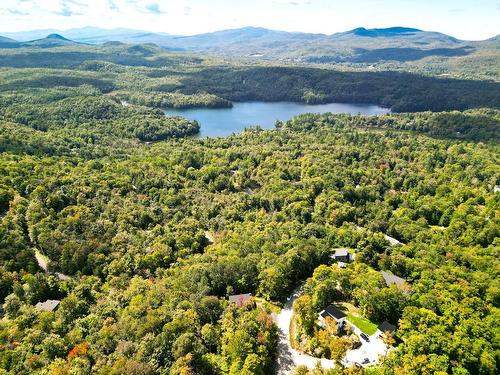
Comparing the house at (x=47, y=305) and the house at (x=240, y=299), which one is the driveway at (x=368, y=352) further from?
the house at (x=47, y=305)

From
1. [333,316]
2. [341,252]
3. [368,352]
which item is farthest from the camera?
[341,252]

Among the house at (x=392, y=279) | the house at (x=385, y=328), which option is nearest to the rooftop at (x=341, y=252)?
the house at (x=392, y=279)

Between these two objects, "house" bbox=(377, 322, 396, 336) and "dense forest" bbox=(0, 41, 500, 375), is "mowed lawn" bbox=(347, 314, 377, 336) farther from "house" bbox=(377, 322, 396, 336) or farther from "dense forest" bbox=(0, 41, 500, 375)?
"dense forest" bbox=(0, 41, 500, 375)

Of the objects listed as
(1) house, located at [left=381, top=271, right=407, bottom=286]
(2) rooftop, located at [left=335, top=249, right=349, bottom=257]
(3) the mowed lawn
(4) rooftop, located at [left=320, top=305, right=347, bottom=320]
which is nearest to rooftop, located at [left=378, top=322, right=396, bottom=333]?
(3) the mowed lawn

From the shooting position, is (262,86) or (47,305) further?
(262,86)

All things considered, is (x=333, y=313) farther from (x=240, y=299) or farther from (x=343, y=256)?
(x=343, y=256)

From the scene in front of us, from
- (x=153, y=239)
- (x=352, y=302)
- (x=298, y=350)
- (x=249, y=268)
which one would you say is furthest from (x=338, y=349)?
(x=153, y=239)

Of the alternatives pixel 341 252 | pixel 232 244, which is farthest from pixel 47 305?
pixel 341 252
